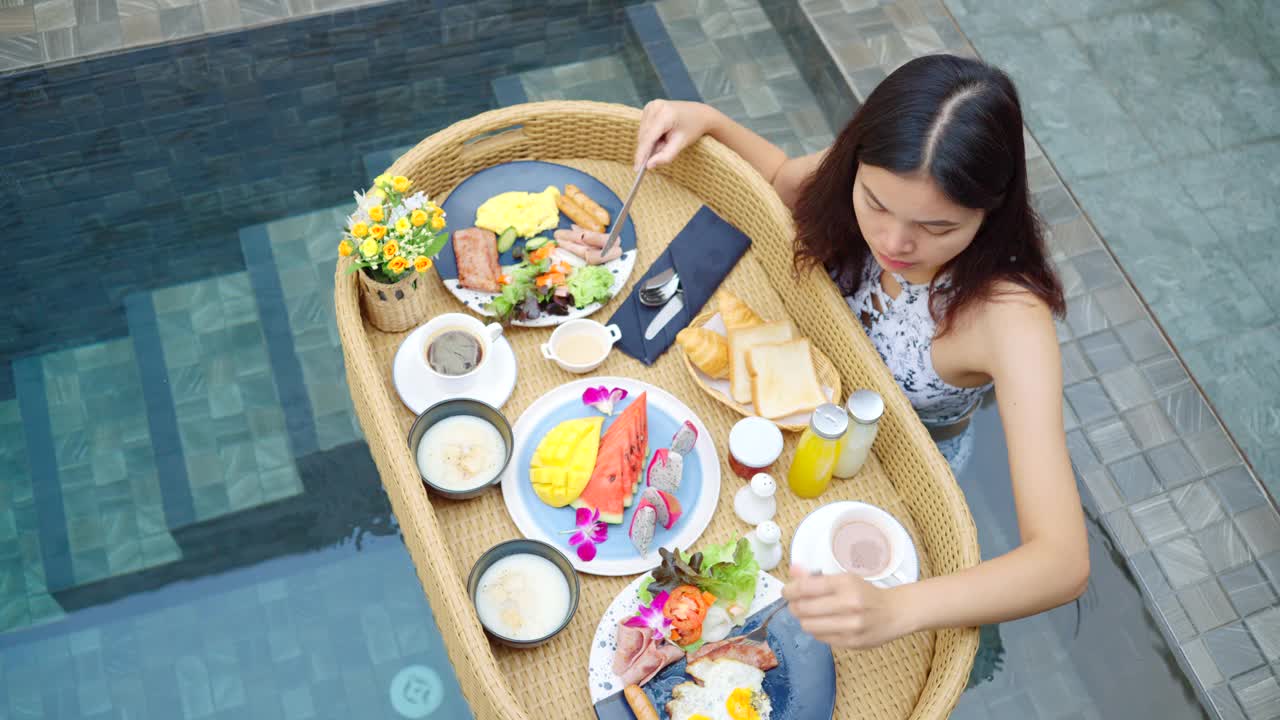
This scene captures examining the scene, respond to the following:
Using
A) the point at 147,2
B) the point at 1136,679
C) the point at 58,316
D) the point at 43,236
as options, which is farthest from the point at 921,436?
the point at 147,2

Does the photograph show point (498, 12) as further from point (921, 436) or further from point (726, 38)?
point (921, 436)

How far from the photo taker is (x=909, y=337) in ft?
5.67

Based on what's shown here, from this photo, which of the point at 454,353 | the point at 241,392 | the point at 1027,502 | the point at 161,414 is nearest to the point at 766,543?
the point at 1027,502

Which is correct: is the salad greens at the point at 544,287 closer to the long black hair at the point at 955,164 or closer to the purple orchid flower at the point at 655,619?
the long black hair at the point at 955,164

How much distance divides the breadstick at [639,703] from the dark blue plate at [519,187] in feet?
2.66

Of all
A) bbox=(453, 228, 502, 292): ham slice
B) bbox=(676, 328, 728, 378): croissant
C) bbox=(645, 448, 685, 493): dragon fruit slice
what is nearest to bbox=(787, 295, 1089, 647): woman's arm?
bbox=(645, 448, 685, 493): dragon fruit slice

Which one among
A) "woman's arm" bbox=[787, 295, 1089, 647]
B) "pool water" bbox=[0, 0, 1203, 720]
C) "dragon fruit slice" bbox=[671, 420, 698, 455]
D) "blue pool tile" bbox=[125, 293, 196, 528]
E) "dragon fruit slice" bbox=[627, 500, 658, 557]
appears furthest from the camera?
"blue pool tile" bbox=[125, 293, 196, 528]

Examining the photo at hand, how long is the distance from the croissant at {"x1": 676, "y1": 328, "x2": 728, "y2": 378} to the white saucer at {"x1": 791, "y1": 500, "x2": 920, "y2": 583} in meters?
0.30

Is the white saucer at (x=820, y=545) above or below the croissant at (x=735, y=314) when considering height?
below

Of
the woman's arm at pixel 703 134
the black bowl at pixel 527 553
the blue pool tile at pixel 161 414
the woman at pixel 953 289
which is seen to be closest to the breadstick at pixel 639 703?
the black bowl at pixel 527 553

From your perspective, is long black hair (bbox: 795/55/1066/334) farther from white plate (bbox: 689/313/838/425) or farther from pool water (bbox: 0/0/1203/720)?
pool water (bbox: 0/0/1203/720)

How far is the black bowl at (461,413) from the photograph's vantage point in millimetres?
1482

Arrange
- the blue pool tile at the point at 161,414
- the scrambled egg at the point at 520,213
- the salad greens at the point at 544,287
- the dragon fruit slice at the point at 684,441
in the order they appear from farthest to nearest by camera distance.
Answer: the blue pool tile at the point at 161,414 < the scrambled egg at the point at 520,213 < the salad greens at the point at 544,287 < the dragon fruit slice at the point at 684,441

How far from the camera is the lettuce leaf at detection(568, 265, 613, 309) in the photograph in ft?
5.56
